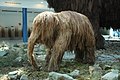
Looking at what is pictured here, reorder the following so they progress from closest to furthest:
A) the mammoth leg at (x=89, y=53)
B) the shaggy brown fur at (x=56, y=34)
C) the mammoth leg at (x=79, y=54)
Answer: the shaggy brown fur at (x=56, y=34), the mammoth leg at (x=89, y=53), the mammoth leg at (x=79, y=54)

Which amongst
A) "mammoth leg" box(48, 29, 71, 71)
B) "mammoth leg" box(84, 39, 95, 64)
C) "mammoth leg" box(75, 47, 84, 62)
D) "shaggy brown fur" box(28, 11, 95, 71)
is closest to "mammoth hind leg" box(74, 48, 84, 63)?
"mammoth leg" box(75, 47, 84, 62)

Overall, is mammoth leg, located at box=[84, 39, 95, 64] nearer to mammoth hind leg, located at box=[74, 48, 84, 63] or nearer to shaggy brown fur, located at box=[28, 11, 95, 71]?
mammoth hind leg, located at box=[74, 48, 84, 63]

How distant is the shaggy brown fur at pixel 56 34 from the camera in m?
5.93

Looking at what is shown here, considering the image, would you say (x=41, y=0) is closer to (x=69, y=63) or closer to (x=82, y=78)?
(x=69, y=63)

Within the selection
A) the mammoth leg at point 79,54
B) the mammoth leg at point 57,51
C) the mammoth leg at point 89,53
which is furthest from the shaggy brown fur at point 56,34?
the mammoth leg at point 79,54

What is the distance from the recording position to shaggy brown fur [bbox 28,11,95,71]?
5930 mm

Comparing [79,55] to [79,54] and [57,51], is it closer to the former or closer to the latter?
[79,54]

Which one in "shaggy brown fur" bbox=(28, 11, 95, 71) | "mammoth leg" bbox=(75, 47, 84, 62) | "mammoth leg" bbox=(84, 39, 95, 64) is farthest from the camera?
"mammoth leg" bbox=(75, 47, 84, 62)

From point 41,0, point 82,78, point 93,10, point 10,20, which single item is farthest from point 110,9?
point 10,20

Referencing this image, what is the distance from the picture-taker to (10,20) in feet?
89.8

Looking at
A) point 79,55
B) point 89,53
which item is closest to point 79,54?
point 79,55

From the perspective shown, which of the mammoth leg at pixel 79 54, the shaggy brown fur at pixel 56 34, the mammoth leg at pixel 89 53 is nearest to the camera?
the shaggy brown fur at pixel 56 34

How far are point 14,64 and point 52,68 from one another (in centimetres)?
148

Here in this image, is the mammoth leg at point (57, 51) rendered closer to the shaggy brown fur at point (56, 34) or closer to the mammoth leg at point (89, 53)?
the shaggy brown fur at point (56, 34)
